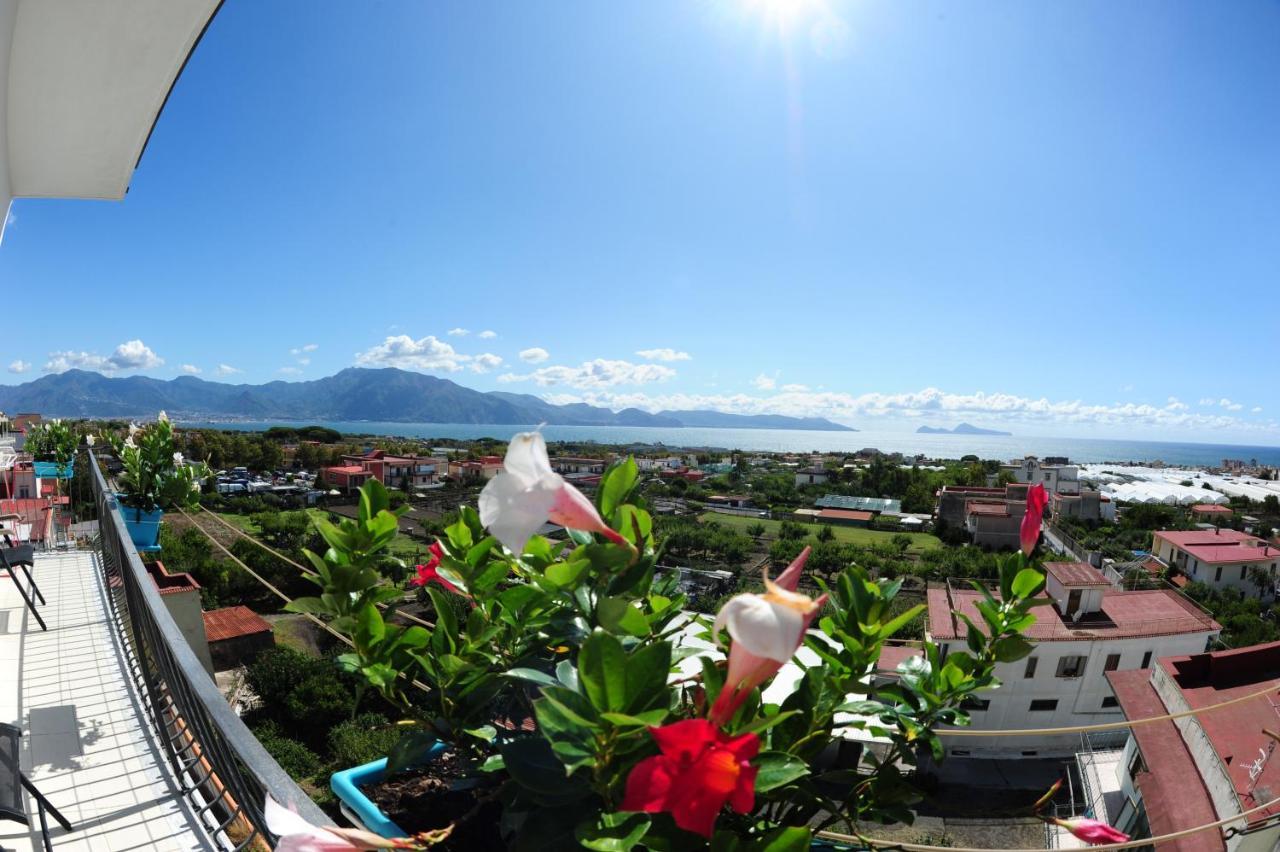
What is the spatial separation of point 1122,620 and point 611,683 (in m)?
16.1

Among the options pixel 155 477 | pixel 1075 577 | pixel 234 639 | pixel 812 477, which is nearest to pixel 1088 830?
pixel 155 477

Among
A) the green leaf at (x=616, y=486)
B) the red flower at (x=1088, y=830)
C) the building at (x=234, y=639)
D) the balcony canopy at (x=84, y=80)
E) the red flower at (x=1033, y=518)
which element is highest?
the balcony canopy at (x=84, y=80)

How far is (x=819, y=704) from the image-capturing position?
62 cm

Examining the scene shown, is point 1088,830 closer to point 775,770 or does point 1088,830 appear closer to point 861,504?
point 775,770

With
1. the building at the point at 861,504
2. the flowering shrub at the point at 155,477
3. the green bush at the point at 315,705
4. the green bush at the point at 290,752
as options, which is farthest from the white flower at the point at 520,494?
the building at the point at 861,504

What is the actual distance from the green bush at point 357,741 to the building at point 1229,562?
25937 millimetres

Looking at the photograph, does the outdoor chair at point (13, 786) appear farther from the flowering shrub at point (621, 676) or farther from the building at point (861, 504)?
the building at point (861, 504)

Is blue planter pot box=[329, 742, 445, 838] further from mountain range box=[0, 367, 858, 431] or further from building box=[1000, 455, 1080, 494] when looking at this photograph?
mountain range box=[0, 367, 858, 431]

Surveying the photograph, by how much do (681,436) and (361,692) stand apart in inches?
6178

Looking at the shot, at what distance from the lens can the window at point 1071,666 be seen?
12.1m

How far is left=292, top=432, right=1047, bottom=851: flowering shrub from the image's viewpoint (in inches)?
15.2

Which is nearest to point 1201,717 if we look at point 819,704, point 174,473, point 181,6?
point 819,704

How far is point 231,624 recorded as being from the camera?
14289 millimetres

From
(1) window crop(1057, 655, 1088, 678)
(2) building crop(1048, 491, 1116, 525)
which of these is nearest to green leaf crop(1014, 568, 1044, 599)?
(1) window crop(1057, 655, 1088, 678)
